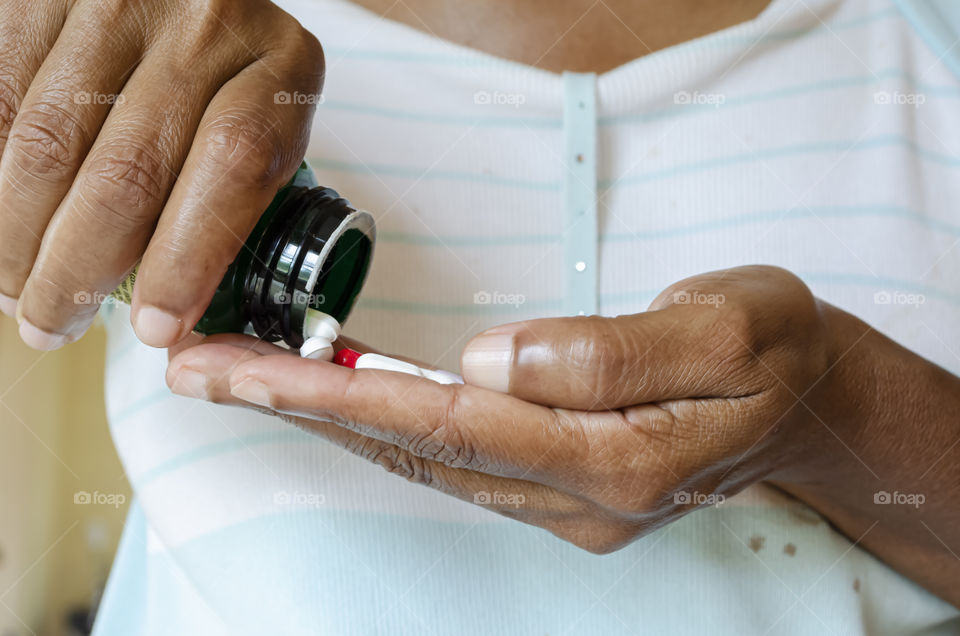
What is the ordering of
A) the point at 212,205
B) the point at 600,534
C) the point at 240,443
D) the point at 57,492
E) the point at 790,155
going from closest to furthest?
the point at 212,205
the point at 600,534
the point at 240,443
the point at 790,155
the point at 57,492

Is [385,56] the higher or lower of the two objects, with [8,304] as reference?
higher

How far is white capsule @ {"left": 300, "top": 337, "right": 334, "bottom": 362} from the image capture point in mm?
537

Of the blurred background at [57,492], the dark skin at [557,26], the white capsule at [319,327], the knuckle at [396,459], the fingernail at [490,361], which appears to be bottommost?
the blurred background at [57,492]

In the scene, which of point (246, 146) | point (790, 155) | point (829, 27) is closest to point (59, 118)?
point (246, 146)

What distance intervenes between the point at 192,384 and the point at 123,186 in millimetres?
135

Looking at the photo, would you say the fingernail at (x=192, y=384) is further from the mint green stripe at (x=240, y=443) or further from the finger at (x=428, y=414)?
the mint green stripe at (x=240, y=443)

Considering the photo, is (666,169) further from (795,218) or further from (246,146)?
(246,146)

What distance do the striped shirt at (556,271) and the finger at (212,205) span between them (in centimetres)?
25

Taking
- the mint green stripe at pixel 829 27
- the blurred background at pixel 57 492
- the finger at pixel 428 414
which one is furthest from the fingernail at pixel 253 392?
the blurred background at pixel 57 492

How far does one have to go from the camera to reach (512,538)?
709mm

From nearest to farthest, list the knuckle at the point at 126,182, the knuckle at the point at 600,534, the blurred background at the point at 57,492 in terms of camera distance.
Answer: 1. the knuckle at the point at 126,182
2. the knuckle at the point at 600,534
3. the blurred background at the point at 57,492

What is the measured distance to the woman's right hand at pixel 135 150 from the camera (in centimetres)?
47

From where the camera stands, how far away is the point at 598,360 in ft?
1.59

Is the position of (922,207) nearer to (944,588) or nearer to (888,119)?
(888,119)
